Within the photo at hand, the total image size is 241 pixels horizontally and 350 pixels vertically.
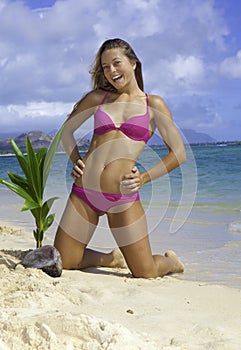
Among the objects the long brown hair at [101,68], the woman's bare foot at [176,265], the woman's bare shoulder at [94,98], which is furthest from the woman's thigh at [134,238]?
the long brown hair at [101,68]

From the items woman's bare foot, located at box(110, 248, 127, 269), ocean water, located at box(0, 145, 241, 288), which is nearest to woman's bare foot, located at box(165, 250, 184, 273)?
ocean water, located at box(0, 145, 241, 288)

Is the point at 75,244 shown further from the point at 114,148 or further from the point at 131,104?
the point at 131,104

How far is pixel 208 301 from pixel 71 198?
1215 mm

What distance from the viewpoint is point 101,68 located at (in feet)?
11.6

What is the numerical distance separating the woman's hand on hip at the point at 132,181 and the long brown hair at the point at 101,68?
66 cm

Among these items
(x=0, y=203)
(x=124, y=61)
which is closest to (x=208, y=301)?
(x=124, y=61)

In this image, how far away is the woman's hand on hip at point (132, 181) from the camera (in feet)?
10.9

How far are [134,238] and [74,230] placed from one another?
0.43 m

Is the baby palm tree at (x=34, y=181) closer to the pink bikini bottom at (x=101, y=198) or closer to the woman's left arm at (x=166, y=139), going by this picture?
the pink bikini bottom at (x=101, y=198)

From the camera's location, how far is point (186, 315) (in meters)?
2.57

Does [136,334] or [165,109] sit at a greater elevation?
[165,109]

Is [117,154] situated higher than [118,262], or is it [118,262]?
[117,154]

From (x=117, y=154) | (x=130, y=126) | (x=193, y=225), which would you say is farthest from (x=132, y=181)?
(x=193, y=225)

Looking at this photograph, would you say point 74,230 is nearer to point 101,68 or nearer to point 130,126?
point 130,126
